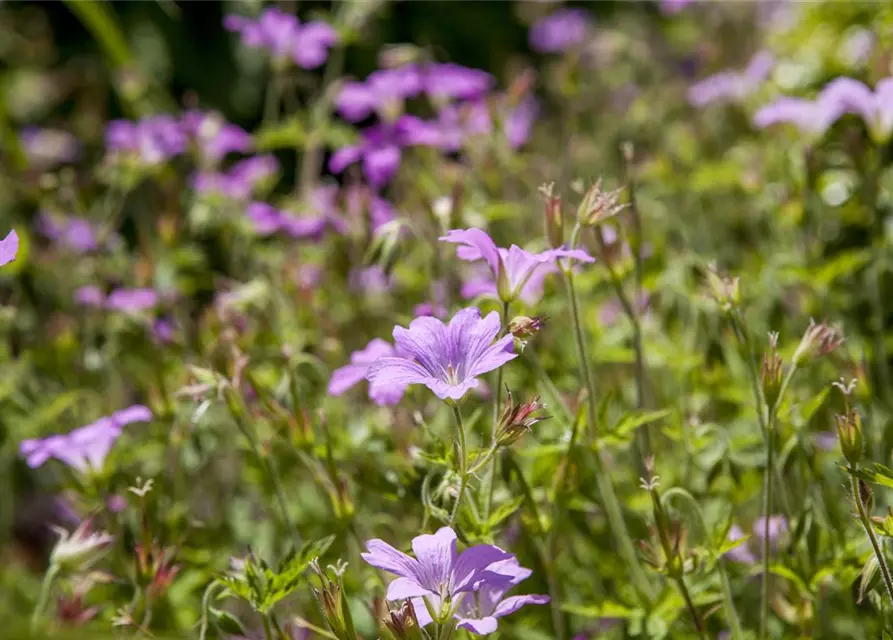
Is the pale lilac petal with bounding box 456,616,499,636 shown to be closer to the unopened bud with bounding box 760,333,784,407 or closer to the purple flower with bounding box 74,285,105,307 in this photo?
the unopened bud with bounding box 760,333,784,407

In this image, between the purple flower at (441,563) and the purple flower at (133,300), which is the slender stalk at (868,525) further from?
the purple flower at (133,300)

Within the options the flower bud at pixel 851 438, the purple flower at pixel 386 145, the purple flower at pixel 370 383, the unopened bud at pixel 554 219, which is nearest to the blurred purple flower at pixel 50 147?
the purple flower at pixel 386 145

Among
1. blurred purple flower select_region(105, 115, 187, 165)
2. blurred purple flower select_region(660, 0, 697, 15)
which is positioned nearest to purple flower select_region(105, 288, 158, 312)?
blurred purple flower select_region(105, 115, 187, 165)

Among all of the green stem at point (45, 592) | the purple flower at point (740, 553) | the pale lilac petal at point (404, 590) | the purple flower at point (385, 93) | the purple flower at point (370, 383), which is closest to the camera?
the pale lilac petal at point (404, 590)

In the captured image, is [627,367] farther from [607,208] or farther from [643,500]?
[607,208]

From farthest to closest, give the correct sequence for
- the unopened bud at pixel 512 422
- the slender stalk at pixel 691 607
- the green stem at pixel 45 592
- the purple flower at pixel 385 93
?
the purple flower at pixel 385 93 → the green stem at pixel 45 592 → the slender stalk at pixel 691 607 → the unopened bud at pixel 512 422

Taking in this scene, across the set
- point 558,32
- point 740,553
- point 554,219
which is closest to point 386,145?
point 554,219
